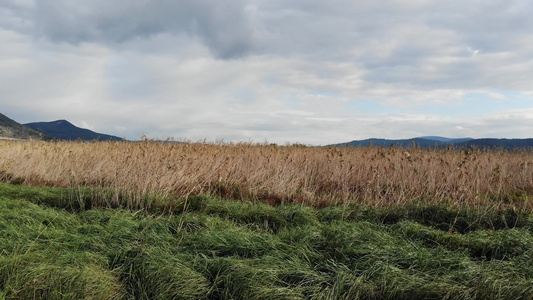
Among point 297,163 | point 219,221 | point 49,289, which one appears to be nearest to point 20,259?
point 49,289

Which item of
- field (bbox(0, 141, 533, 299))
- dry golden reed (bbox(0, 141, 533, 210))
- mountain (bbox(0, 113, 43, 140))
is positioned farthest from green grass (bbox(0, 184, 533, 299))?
mountain (bbox(0, 113, 43, 140))

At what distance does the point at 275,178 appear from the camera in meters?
8.74

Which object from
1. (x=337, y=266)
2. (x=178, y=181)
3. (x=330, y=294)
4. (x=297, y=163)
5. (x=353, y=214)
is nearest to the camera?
(x=330, y=294)

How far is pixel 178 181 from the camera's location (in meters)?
8.07

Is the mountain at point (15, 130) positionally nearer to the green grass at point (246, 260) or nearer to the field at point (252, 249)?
the field at point (252, 249)

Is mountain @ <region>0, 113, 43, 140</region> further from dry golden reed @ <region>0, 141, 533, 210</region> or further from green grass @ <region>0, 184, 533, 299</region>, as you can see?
green grass @ <region>0, 184, 533, 299</region>

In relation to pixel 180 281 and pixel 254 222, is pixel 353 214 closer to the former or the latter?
pixel 254 222

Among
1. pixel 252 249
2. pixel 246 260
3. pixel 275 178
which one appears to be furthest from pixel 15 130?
pixel 246 260

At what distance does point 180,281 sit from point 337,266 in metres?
1.54

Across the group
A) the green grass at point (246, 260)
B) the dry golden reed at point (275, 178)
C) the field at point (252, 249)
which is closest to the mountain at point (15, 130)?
the dry golden reed at point (275, 178)

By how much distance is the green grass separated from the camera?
340 centimetres

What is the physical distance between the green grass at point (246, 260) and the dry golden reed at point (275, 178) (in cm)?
188

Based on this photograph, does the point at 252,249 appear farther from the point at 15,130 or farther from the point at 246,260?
the point at 15,130

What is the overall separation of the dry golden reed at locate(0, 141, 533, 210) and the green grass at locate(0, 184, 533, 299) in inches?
73.9
